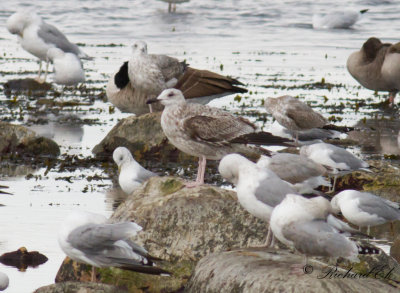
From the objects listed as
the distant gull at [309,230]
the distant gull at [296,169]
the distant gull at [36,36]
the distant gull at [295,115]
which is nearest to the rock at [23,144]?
the distant gull at [295,115]

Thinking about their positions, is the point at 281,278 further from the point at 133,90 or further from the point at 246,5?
the point at 246,5

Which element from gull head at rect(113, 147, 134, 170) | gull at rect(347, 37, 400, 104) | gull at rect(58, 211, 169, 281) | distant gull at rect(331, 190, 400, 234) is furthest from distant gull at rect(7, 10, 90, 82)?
gull at rect(58, 211, 169, 281)

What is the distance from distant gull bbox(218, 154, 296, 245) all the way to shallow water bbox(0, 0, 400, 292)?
1757mm

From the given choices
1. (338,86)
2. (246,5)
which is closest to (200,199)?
(338,86)

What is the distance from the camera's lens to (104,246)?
Result: 21.9ft

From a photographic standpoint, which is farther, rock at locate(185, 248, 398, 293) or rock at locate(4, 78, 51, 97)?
rock at locate(4, 78, 51, 97)

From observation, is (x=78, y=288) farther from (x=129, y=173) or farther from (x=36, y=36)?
(x=36, y=36)

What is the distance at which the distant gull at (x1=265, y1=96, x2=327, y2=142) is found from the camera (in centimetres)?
1219

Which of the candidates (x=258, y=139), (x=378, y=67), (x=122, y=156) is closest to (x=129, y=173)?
(x=122, y=156)

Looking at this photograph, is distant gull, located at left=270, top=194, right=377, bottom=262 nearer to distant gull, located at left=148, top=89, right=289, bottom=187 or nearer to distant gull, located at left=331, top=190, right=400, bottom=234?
distant gull, located at left=148, top=89, right=289, bottom=187

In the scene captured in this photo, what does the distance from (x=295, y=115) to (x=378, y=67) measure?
606cm

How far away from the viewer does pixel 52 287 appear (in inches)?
254

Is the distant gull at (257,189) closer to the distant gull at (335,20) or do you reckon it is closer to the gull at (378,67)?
the gull at (378,67)

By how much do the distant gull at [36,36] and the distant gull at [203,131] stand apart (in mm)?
11835
